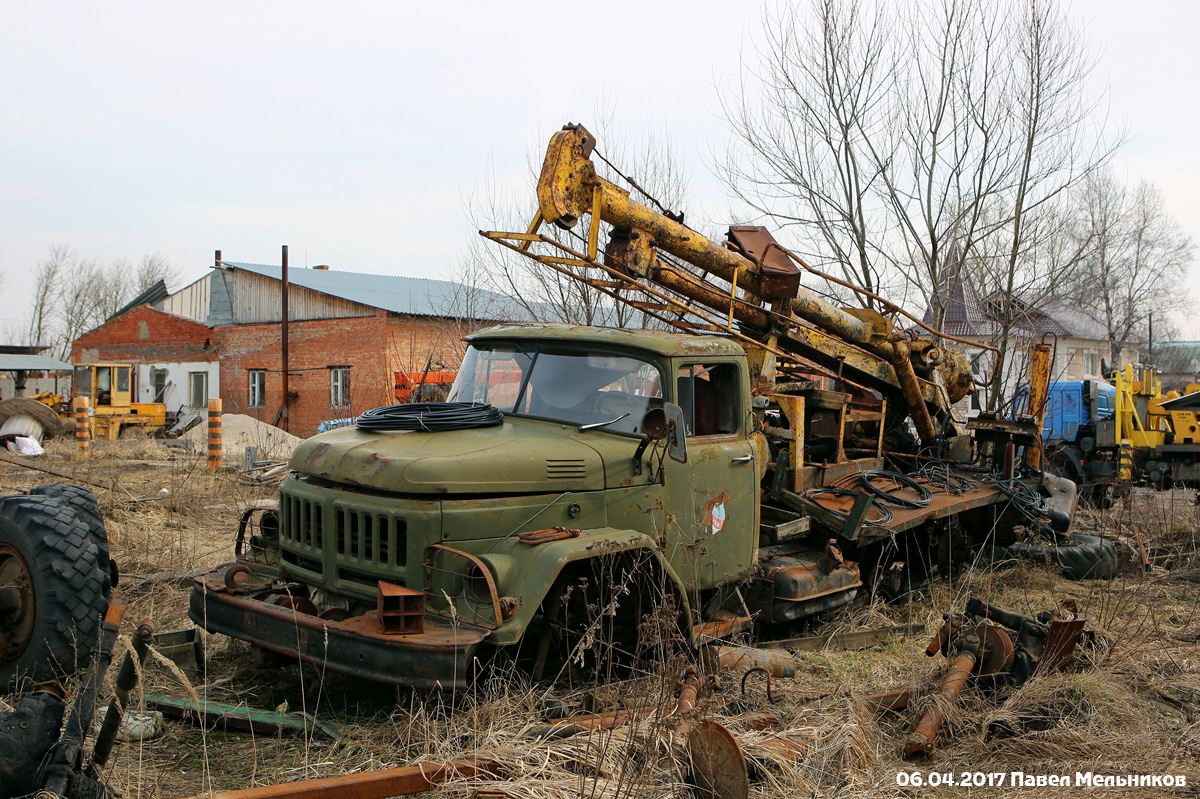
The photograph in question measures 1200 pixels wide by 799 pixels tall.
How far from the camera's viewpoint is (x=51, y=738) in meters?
3.36

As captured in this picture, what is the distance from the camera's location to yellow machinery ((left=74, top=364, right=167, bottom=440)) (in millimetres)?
25250

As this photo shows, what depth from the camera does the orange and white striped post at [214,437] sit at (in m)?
16.0

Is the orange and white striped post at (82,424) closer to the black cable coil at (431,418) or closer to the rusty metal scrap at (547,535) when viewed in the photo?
the black cable coil at (431,418)

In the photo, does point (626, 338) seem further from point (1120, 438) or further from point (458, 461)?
point (1120, 438)

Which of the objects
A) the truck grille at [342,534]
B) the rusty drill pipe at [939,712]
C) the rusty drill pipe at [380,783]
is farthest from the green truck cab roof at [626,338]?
the rusty drill pipe at [380,783]

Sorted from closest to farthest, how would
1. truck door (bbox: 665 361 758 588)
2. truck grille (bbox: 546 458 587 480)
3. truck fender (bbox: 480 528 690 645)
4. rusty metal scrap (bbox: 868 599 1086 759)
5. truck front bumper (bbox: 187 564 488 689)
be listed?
1. truck front bumper (bbox: 187 564 488 689)
2. truck fender (bbox: 480 528 690 645)
3. rusty metal scrap (bbox: 868 599 1086 759)
4. truck grille (bbox: 546 458 587 480)
5. truck door (bbox: 665 361 758 588)

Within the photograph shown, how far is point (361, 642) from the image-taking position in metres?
3.93

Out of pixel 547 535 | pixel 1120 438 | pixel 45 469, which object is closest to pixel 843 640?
pixel 547 535

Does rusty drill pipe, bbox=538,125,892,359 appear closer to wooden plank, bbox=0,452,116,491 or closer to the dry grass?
the dry grass

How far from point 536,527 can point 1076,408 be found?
15874 mm

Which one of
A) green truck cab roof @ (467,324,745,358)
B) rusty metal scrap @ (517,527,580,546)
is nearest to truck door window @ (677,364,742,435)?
green truck cab roof @ (467,324,745,358)

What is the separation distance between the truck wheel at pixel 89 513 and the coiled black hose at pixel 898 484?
17.3 feet

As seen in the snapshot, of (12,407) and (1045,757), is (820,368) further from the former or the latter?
(12,407)

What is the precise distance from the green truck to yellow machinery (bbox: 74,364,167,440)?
23.0 m
